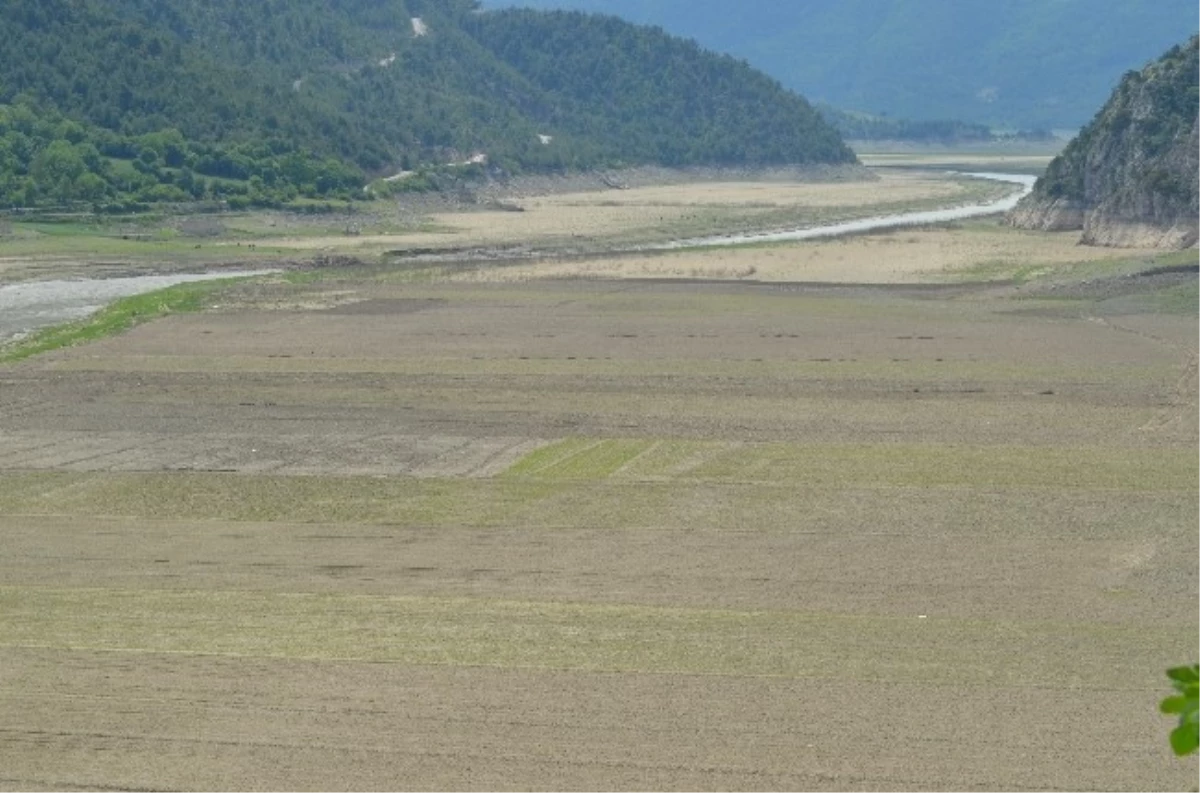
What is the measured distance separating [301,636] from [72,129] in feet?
320

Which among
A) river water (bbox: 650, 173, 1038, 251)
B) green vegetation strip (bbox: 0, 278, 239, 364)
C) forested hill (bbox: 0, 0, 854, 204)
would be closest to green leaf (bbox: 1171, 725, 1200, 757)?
green vegetation strip (bbox: 0, 278, 239, 364)

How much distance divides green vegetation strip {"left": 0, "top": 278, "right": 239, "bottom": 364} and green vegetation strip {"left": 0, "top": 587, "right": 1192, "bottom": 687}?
27.4m

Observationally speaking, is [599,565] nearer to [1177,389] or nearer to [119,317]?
[1177,389]

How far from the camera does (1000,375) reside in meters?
48.7

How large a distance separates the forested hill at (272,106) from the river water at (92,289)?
2730cm

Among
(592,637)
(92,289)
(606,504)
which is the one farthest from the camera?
(92,289)

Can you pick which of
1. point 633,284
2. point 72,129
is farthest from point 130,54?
point 633,284

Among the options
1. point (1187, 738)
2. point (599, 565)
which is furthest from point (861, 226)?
point (1187, 738)

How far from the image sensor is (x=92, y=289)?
74938 millimetres

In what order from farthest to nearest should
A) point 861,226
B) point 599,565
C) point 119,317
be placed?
point 861,226, point 119,317, point 599,565

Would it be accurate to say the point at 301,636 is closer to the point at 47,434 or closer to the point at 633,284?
the point at 47,434

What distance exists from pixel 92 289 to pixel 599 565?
48.5 m

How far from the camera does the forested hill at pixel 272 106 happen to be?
120625 millimetres

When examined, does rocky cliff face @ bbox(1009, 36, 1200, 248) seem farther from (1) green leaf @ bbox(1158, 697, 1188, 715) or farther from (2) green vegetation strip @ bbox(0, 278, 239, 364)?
(1) green leaf @ bbox(1158, 697, 1188, 715)
